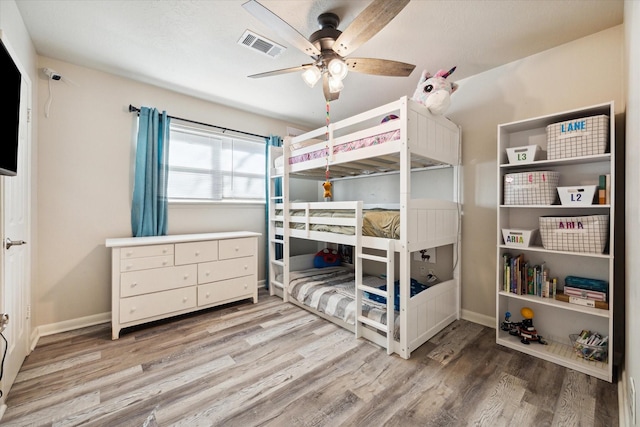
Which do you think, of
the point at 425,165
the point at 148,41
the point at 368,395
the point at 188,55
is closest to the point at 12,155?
the point at 148,41

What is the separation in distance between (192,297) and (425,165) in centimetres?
291

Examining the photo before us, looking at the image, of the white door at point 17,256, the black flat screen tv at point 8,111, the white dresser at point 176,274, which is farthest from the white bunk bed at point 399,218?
the white door at point 17,256

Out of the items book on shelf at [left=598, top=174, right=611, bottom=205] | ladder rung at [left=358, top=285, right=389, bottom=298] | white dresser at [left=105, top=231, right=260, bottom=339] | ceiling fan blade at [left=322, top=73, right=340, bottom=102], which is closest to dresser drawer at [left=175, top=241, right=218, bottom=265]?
white dresser at [left=105, top=231, right=260, bottom=339]

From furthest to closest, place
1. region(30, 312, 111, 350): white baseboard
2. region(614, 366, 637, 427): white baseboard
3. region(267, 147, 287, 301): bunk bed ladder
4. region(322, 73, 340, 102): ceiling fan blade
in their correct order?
region(267, 147, 287, 301): bunk bed ladder
region(30, 312, 111, 350): white baseboard
region(322, 73, 340, 102): ceiling fan blade
region(614, 366, 637, 427): white baseboard

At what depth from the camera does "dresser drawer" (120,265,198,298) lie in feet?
7.74

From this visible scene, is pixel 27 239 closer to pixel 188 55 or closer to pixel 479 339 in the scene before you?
pixel 188 55

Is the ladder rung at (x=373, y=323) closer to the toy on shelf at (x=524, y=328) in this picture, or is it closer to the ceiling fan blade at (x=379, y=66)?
the toy on shelf at (x=524, y=328)

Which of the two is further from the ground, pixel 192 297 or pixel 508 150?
pixel 508 150

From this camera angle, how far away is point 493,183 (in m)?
2.53

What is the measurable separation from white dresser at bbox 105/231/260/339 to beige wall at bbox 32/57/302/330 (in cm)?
38

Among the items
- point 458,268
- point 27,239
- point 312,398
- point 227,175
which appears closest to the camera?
point 312,398

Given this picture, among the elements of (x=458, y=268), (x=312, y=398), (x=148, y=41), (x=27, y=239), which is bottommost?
(x=312, y=398)

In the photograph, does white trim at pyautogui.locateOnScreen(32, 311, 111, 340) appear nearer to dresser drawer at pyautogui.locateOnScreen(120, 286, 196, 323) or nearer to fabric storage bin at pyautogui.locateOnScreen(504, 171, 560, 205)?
dresser drawer at pyautogui.locateOnScreen(120, 286, 196, 323)

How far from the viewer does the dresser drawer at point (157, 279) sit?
7.74 ft
